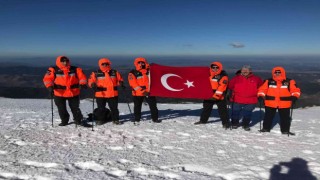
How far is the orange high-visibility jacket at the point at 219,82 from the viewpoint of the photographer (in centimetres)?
1024

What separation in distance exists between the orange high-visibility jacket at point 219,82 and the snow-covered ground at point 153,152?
1275mm

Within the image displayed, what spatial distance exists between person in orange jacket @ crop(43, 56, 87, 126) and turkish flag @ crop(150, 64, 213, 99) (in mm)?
2618

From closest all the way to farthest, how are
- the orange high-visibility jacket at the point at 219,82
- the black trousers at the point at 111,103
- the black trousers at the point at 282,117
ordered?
the black trousers at the point at 282,117
the orange high-visibility jacket at the point at 219,82
the black trousers at the point at 111,103

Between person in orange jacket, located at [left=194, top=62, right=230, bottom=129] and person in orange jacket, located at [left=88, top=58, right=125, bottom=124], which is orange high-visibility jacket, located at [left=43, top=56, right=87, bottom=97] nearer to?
person in orange jacket, located at [left=88, top=58, right=125, bottom=124]

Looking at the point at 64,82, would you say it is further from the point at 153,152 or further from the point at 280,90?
the point at 280,90

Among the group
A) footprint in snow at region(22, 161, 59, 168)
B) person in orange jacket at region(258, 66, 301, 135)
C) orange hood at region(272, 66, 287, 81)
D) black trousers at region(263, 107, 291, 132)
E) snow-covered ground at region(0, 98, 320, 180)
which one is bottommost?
snow-covered ground at region(0, 98, 320, 180)

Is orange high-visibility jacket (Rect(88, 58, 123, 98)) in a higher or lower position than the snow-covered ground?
higher

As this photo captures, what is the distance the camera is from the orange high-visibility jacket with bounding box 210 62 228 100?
1024 cm

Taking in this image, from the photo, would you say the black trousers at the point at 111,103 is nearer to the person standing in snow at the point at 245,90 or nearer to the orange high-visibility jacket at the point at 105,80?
the orange high-visibility jacket at the point at 105,80

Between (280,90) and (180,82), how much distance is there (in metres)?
3.53

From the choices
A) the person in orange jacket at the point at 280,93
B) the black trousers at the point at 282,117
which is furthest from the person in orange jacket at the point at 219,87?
the black trousers at the point at 282,117

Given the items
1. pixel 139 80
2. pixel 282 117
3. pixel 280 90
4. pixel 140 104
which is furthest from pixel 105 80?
pixel 282 117

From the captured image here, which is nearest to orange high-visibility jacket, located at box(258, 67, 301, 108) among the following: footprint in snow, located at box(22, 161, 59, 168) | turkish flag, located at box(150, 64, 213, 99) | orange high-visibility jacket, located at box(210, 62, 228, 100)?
orange high-visibility jacket, located at box(210, 62, 228, 100)

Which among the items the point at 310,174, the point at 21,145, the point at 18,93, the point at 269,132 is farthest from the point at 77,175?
the point at 18,93
